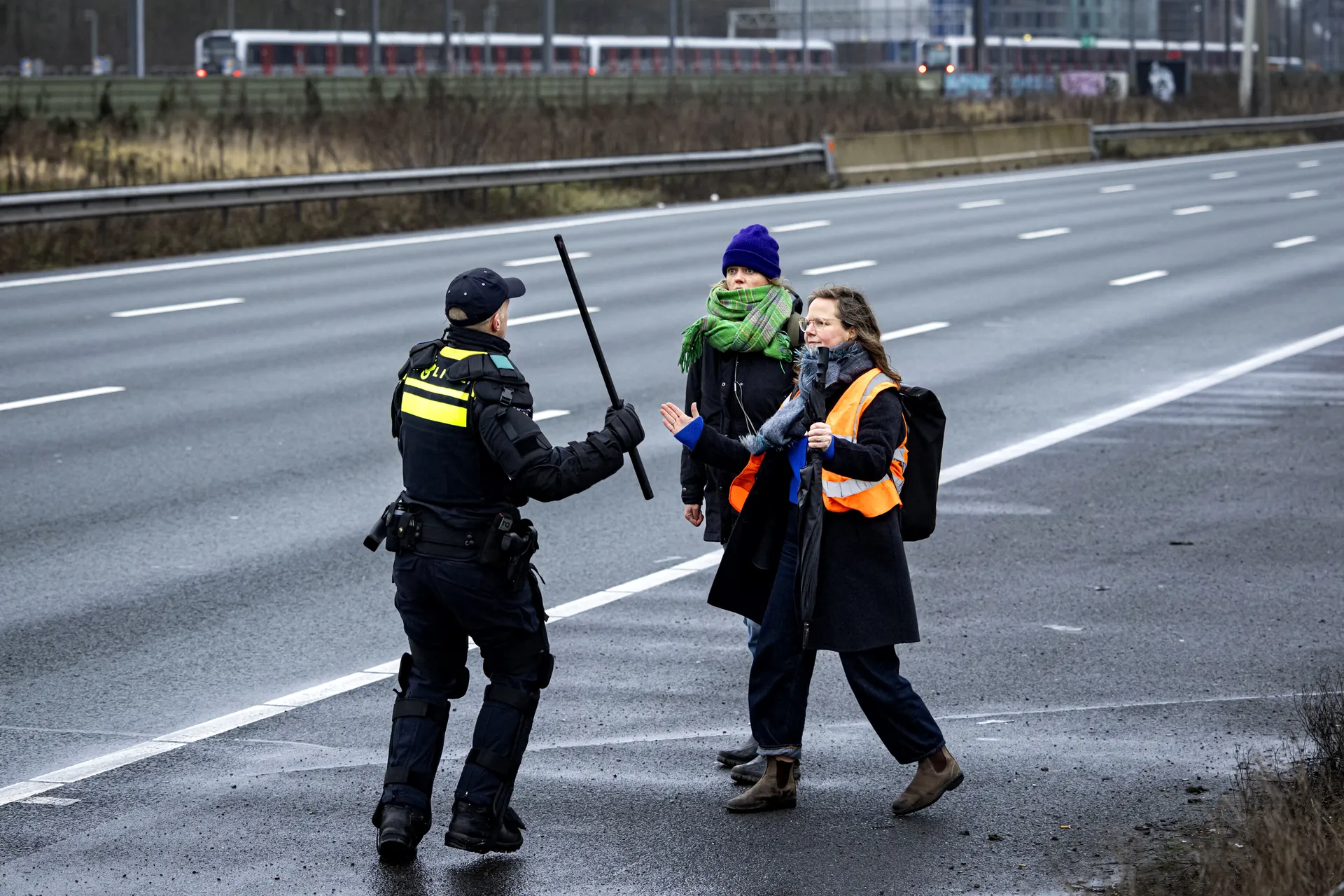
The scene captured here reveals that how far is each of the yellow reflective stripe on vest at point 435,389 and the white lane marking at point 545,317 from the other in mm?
12669

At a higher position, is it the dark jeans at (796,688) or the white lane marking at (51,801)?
the dark jeans at (796,688)

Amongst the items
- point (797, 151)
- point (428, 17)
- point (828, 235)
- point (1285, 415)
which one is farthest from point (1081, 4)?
point (1285, 415)

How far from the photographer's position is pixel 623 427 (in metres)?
5.55

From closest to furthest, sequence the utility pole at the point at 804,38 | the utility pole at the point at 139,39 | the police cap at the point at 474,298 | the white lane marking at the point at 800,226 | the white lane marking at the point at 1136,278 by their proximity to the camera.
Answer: the police cap at the point at 474,298
the white lane marking at the point at 1136,278
the white lane marking at the point at 800,226
the utility pole at the point at 139,39
the utility pole at the point at 804,38

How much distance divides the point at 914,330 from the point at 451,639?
41.6ft

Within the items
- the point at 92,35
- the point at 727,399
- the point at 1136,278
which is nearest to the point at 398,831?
the point at 727,399

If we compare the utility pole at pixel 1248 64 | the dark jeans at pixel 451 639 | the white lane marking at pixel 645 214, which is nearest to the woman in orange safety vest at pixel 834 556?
the dark jeans at pixel 451 639

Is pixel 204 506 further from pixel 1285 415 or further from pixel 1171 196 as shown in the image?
pixel 1171 196

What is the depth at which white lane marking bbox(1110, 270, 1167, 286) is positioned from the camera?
21.6 m

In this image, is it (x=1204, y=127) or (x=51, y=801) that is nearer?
(x=51, y=801)

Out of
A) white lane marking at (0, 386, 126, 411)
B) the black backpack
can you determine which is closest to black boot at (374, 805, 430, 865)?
the black backpack

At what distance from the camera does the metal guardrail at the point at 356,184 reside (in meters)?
22.4

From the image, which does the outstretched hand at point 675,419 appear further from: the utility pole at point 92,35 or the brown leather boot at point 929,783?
the utility pole at point 92,35

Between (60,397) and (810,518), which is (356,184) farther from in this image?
(810,518)
